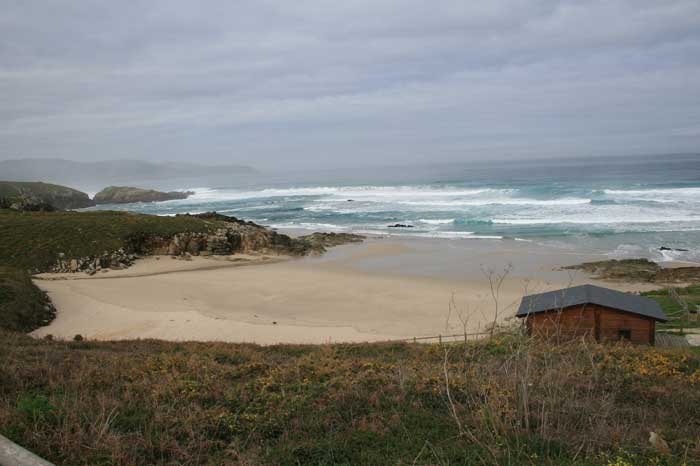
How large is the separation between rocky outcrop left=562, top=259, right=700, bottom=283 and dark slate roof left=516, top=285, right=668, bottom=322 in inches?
435

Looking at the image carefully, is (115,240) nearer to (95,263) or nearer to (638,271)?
(95,263)

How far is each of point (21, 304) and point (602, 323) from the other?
58.5 ft

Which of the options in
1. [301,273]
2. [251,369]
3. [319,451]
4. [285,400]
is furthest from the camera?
[301,273]

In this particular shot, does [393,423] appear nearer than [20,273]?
Yes

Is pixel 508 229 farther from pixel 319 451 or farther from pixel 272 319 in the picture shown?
pixel 319 451

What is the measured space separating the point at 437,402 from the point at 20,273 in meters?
18.4

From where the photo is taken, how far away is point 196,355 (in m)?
9.80

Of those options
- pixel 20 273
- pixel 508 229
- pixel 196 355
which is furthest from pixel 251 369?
pixel 508 229

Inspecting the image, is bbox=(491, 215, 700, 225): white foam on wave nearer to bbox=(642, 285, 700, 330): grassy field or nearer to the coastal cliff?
the coastal cliff

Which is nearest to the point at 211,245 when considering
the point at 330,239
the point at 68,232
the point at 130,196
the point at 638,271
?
the point at 68,232

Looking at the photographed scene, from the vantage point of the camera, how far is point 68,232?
2841 centimetres

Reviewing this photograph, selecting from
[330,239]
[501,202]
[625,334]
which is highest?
[501,202]

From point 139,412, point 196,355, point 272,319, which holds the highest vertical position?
point 139,412

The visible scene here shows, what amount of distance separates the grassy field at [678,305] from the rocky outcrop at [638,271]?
2.33 meters
